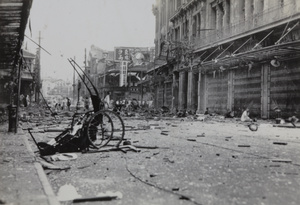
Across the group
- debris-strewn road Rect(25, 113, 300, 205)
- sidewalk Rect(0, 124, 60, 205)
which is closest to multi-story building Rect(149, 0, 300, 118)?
debris-strewn road Rect(25, 113, 300, 205)

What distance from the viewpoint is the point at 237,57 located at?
19.3 meters

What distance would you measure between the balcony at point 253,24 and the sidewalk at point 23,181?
15.2 metres

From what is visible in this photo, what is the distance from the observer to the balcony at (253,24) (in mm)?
16500

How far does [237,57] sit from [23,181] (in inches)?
685

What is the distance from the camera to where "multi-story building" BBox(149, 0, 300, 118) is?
1686 cm

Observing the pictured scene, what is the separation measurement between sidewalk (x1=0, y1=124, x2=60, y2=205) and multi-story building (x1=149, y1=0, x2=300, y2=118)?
13.9m

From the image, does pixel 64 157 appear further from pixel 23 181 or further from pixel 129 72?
pixel 129 72

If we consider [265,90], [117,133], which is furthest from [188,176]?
[265,90]

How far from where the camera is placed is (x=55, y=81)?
13662cm

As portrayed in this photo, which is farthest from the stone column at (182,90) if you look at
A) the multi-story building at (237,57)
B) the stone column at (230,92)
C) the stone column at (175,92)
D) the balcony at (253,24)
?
the stone column at (230,92)

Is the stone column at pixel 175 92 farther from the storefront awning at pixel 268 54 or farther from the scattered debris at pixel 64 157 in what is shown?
the scattered debris at pixel 64 157

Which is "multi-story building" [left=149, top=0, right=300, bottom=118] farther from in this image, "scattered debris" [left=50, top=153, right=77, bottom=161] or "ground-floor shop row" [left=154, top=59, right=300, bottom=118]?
"scattered debris" [left=50, top=153, right=77, bottom=161]

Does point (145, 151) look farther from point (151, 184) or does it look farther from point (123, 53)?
point (123, 53)

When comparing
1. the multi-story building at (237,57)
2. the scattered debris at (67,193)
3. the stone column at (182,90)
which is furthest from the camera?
the stone column at (182,90)
